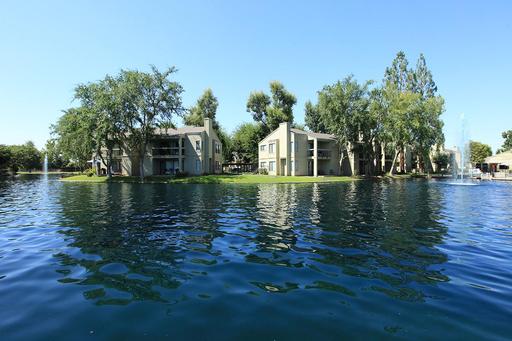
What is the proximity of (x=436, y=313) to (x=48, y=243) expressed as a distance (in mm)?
12680

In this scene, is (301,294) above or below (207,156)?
below

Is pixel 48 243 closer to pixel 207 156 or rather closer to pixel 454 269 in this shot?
pixel 454 269

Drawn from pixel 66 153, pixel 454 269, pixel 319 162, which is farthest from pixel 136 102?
pixel 454 269

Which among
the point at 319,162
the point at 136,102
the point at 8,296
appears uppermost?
the point at 136,102

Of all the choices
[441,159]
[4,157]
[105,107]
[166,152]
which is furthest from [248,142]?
[4,157]

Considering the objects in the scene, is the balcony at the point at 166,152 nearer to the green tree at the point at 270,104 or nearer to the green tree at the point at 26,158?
the green tree at the point at 270,104

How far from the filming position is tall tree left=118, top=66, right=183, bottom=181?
167 feet

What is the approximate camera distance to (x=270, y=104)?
8775cm

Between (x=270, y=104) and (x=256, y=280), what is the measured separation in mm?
83060

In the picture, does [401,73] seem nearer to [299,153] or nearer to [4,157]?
[299,153]

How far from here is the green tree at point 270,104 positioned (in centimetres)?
8581

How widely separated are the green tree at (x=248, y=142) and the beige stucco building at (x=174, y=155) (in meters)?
23.6

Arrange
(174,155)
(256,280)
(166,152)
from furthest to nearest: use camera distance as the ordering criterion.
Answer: (166,152)
(174,155)
(256,280)

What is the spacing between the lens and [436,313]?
585 centimetres
